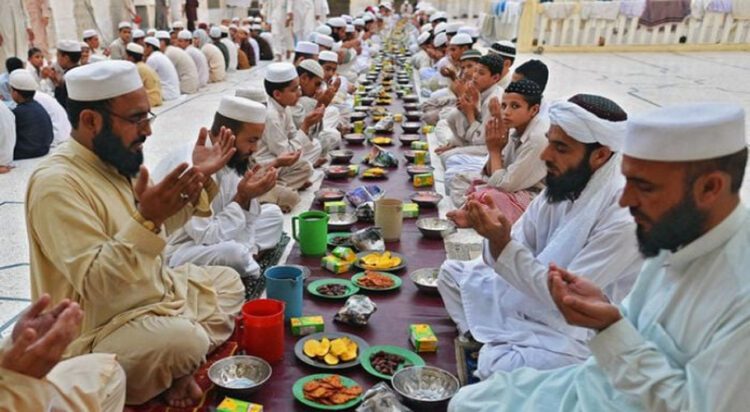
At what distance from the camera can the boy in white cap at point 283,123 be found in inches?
162

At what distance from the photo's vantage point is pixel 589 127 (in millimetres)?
2164

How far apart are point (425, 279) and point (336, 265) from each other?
0.48 meters

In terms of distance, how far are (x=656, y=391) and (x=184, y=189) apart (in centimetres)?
147

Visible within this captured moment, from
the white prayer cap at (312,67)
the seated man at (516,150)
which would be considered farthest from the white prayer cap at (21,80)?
the seated man at (516,150)

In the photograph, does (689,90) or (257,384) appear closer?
(257,384)

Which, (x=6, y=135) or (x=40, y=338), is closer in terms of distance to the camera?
(x=40, y=338)

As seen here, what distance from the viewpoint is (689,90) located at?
968cm

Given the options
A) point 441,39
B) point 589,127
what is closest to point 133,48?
point 441,39

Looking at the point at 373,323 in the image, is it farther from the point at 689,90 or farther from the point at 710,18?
the point at 710,18

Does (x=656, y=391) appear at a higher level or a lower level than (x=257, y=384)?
higher

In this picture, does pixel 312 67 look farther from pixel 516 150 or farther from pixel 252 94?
pixel 516 150

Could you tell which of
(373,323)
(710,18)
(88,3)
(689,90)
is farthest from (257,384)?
(710,18)

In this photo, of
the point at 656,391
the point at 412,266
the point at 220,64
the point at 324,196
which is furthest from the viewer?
the point at 220,64

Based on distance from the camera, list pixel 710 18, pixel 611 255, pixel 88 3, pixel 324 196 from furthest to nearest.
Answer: pixel 710 18, pixel 88 3, pixel 324 196, pixel 611 255
